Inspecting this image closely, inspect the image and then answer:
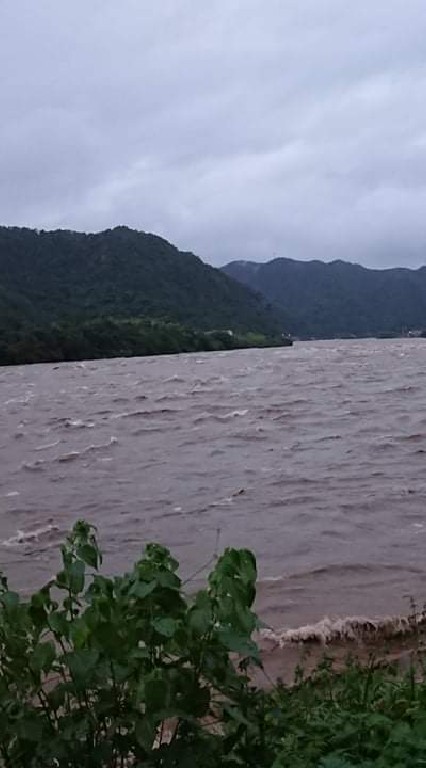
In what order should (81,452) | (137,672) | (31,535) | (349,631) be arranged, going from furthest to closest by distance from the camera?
(81,452) < (31,535) < (349,631) < (137,672)

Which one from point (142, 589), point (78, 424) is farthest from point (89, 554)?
point (78, 424)

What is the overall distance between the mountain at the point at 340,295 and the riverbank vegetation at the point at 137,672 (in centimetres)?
11920

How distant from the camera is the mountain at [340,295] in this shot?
133m

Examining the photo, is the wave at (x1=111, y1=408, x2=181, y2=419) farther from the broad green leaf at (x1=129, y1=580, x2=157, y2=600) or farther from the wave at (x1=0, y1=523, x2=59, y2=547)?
the broad green leaf at (x1=129, y1=580, x2=157, y2=600)

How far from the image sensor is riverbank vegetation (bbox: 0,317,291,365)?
190 feet

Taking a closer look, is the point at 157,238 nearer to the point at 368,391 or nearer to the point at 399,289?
the point at 399,289

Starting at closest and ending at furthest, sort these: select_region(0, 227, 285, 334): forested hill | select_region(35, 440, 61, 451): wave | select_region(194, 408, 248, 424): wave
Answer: select_region(35, 440, 61, 451): wave, select_region(194, 408, 248, 424): wave, select_region(0, 227, 285, 334): forested hill

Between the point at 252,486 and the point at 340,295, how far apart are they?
141 m

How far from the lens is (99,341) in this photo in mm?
62406

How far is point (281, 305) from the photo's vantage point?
146m

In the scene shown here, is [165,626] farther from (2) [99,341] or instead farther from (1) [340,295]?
(1) [340,295]

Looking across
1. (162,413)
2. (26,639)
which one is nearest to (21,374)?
(162,413)

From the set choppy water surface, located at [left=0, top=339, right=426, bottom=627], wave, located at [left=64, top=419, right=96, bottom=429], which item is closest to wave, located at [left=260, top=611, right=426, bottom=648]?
choppy water surface, located at [left=0, top=339, right=426, bottom=627]

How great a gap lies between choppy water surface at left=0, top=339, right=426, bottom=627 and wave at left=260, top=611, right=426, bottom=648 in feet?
1.13
